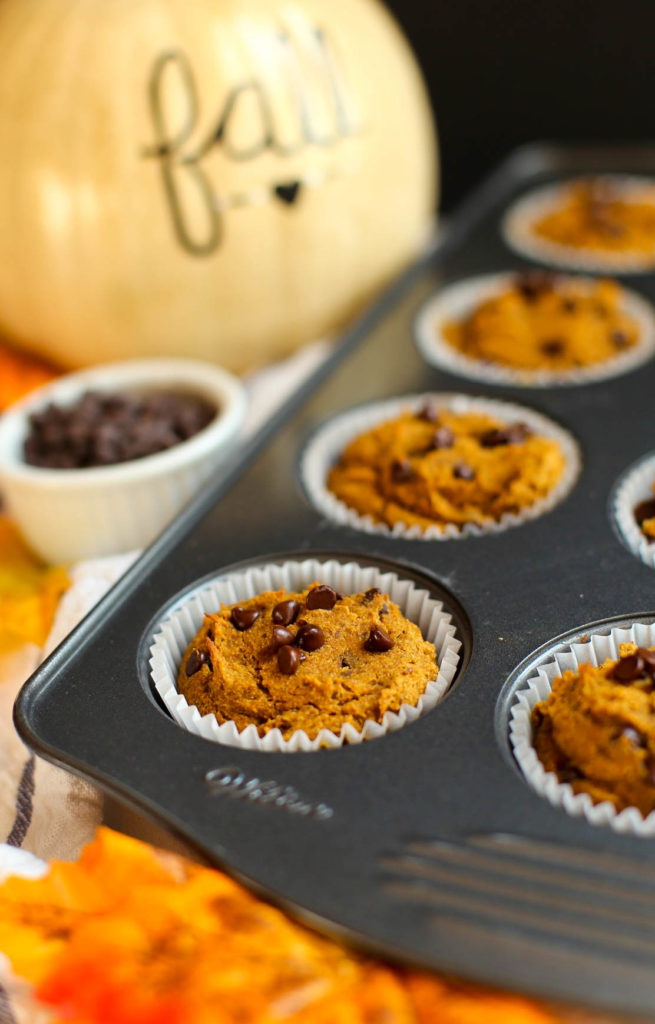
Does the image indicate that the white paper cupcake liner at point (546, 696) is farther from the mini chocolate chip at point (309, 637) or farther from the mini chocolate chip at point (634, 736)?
the mini chocolate chip at point (309, 637)

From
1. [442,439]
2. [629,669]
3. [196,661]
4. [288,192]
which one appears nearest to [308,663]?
[196,661]

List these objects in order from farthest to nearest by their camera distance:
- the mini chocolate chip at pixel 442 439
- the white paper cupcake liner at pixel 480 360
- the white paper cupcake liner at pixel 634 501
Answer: the white paper cupcake liner at pixel 480 360, the mini chocolate chip at pixel 442 439, the white paper cupcake liner at pixel 634 501

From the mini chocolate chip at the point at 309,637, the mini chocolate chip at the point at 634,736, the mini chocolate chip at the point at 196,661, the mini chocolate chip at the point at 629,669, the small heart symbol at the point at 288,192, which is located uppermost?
the small heart symbol at the point at 288,192

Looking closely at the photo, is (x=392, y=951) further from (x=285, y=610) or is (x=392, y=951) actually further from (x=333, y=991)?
(x=285, y=610)

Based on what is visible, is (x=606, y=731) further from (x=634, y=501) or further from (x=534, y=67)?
(x=534, y=67)

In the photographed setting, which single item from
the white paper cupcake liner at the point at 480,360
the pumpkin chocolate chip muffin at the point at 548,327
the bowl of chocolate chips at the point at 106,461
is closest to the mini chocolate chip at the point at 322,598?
the bowl of chocolate chips at the point at 106,461

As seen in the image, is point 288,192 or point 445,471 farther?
point 288,192

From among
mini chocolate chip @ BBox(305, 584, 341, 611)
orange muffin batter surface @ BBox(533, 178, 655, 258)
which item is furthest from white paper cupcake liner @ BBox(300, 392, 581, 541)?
orange muffin batter surface @ BBox(533, 178, 655, 258)
